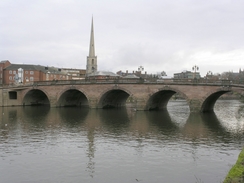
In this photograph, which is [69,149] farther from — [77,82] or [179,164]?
[77,82]

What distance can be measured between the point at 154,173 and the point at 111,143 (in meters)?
7.75

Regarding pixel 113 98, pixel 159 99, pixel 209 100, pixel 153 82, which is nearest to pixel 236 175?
pixel 209 100

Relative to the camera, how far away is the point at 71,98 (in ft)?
209

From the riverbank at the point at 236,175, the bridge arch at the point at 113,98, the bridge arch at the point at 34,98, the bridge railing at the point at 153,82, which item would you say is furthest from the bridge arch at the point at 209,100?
the bridge arch at the point at 34,98

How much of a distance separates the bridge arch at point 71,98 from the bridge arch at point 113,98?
631 cm

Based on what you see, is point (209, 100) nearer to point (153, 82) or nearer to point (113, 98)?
point (153, 82)

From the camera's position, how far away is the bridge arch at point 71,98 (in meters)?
58.4

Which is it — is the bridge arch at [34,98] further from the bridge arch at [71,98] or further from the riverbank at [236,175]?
the riverbank at [236,175]

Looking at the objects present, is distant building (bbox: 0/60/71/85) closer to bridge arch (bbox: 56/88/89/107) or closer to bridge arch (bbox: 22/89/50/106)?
bridge arch (bbox: 22/89/50/106)

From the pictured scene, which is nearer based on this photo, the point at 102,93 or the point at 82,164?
the point at 82,164

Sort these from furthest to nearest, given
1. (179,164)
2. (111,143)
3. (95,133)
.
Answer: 1. (95,133)
2. (111,143)
3. (179,164)

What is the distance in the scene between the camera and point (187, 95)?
4450cm

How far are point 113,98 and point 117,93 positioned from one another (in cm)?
186

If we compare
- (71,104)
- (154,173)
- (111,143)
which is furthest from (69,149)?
(71,104)
